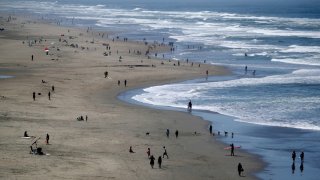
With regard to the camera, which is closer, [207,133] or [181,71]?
[207,133]

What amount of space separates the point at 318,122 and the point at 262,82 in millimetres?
16091

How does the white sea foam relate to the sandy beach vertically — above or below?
above

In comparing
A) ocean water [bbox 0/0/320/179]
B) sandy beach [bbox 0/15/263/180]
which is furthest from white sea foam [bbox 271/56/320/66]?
sandy beach [bbox 0/15/263/180]

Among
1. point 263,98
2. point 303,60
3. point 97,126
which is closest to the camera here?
point 97,126

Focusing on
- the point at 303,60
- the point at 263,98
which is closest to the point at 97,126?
the point at 263,98

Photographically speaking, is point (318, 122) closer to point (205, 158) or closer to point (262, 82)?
point (205, 158)

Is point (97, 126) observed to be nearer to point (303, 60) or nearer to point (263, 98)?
point (263, 98)

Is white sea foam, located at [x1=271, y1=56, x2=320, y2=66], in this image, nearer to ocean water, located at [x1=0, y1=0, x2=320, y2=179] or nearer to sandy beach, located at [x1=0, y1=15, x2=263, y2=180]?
ocean water, located at [x1=0, y1=0, x2=320, y2=179]

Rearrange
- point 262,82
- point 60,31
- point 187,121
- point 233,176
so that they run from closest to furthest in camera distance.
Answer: point 233,176, point 187,121, point 262,82, point 60,31

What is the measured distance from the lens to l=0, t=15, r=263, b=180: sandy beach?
85.0 ft

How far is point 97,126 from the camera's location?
34.6 meters

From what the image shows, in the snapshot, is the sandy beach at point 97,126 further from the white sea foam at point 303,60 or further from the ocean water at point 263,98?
the white sea foam at point 303,60

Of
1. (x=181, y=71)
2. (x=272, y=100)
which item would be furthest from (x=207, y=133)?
(x=181, y=71)

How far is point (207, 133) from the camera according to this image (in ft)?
113
